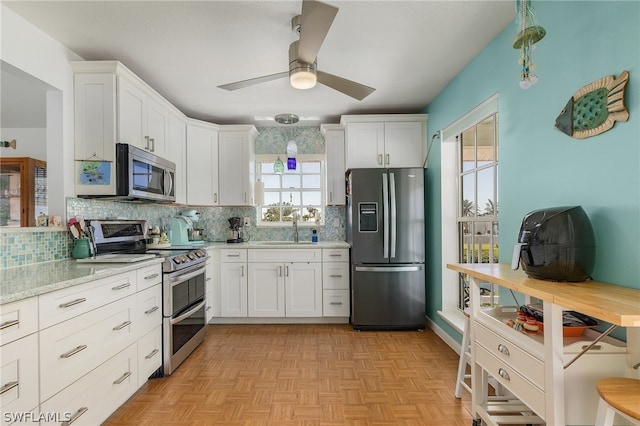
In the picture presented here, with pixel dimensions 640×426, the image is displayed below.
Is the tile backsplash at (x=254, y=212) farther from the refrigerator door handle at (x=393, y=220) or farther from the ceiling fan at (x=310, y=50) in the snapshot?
the ceiling fan at (x=310, y=50)

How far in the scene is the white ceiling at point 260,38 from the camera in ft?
6.33

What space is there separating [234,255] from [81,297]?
201cm

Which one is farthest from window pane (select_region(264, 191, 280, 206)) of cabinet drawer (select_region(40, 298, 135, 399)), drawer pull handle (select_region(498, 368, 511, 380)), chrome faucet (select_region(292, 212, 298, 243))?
drawer pull handle (select_region(498, 368, 511, 380))

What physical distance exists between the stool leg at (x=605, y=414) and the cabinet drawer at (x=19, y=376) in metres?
2.19

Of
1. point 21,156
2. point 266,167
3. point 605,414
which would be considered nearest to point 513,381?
point 605,414

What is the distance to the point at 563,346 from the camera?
121 centimetres

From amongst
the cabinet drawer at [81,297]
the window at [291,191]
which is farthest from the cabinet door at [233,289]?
the cabinet drawer at [81,297]

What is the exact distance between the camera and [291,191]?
441cm

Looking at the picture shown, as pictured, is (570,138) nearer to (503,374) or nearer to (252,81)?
(503,374)

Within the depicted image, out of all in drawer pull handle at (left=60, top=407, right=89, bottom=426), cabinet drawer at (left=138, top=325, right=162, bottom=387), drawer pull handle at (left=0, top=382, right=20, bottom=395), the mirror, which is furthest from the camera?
the mirror

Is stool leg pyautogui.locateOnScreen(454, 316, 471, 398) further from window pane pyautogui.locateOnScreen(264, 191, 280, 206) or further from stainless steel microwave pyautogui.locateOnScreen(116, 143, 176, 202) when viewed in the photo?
window pane pyautogui.locateOnScreen(264, 191, 280, 206)

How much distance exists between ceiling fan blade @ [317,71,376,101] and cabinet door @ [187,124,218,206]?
85.2 inches

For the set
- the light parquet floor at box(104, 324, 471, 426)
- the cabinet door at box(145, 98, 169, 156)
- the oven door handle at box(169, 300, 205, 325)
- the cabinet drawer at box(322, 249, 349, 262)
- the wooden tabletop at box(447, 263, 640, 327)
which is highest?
the cabinet door at box(145, 98, 169, 156)

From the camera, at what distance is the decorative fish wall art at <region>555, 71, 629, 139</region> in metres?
1.26
